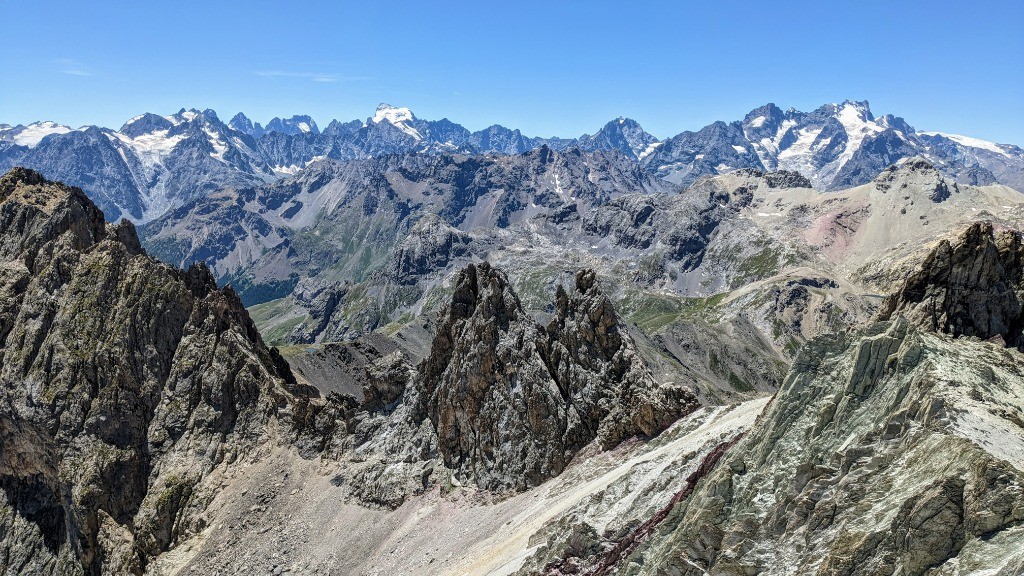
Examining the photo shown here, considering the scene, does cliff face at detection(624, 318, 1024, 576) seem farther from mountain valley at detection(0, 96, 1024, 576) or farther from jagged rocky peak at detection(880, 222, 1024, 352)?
jagged rocky peak at detection(880, 222, 1024, 352)

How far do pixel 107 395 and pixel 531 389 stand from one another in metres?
56.1

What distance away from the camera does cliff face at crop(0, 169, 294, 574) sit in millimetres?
69688

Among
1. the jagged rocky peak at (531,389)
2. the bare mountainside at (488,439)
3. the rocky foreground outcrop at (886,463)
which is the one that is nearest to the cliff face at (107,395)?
the bare mountainside at (488,439)

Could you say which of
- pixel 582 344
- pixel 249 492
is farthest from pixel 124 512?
pixel 582 344

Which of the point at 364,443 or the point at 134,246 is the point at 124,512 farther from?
the point at 134,246

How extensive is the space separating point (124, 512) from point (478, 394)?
46.4 meters

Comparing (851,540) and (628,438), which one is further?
(628,438)

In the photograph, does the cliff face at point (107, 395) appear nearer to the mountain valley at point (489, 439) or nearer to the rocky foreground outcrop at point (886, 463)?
the mountain valley at point (489, 439)

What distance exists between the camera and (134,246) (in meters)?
109

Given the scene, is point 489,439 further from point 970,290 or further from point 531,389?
point 970,290

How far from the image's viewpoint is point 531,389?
77.3 metres

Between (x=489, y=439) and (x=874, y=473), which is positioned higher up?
(x=874, y=473)

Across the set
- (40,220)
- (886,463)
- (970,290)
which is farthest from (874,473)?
(40,220)

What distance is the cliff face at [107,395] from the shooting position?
229ft
